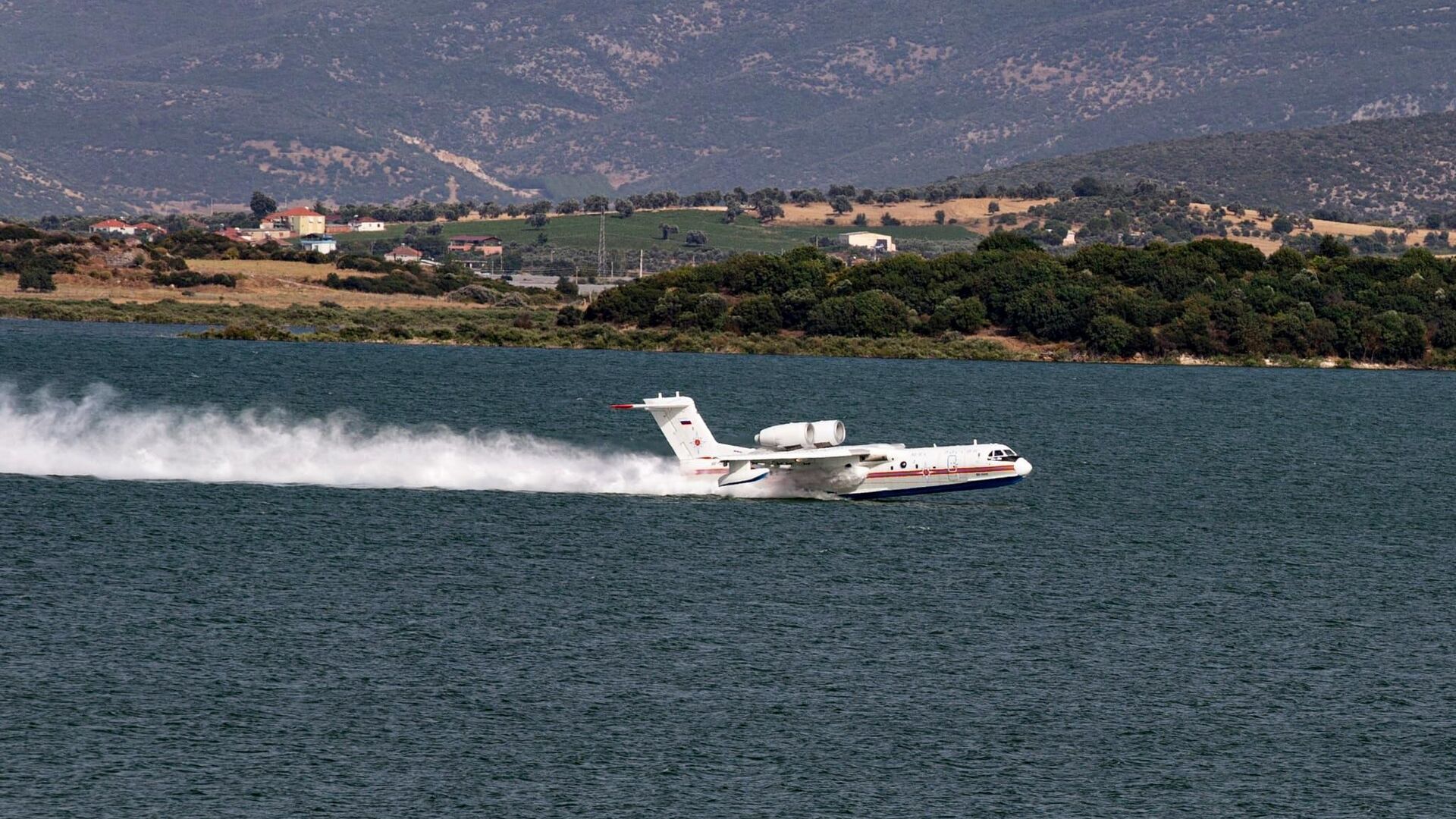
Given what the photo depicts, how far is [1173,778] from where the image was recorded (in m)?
39.0

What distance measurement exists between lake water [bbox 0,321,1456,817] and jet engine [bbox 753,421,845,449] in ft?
9.44

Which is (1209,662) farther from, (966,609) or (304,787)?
(304,787)

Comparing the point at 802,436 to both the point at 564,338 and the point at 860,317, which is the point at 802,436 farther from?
the point at 564,338

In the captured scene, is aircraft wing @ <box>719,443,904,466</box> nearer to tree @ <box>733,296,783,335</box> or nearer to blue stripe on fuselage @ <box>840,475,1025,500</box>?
blue stripe on fuselage @ <box>840,475,1025,500</box>

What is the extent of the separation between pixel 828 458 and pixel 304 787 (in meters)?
31.2

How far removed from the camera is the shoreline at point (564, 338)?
544 feet

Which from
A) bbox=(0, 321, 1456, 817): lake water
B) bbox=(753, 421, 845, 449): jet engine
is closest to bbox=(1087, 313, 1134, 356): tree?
bbox=(0, 321, 1456, 817): lake water

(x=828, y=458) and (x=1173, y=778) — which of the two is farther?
(x=828, y=458)

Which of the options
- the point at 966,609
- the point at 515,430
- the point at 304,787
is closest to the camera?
the point at 304,787

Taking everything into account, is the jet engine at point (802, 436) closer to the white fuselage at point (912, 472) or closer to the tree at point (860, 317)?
the white fuselage at point (912, 472)

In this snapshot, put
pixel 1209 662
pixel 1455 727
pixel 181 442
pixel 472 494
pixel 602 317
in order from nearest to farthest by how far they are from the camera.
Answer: pixel 1455 727 → pixel 1209 662 → pixel 472 494 → pixel 181 442 → pixel 602 317

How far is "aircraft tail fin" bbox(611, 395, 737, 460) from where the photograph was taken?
2584 inches

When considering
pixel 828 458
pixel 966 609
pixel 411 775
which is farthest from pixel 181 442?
pixel 411 775

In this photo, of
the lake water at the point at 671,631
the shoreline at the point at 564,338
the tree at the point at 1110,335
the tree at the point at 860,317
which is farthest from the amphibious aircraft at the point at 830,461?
the tree at the point at 860,317
